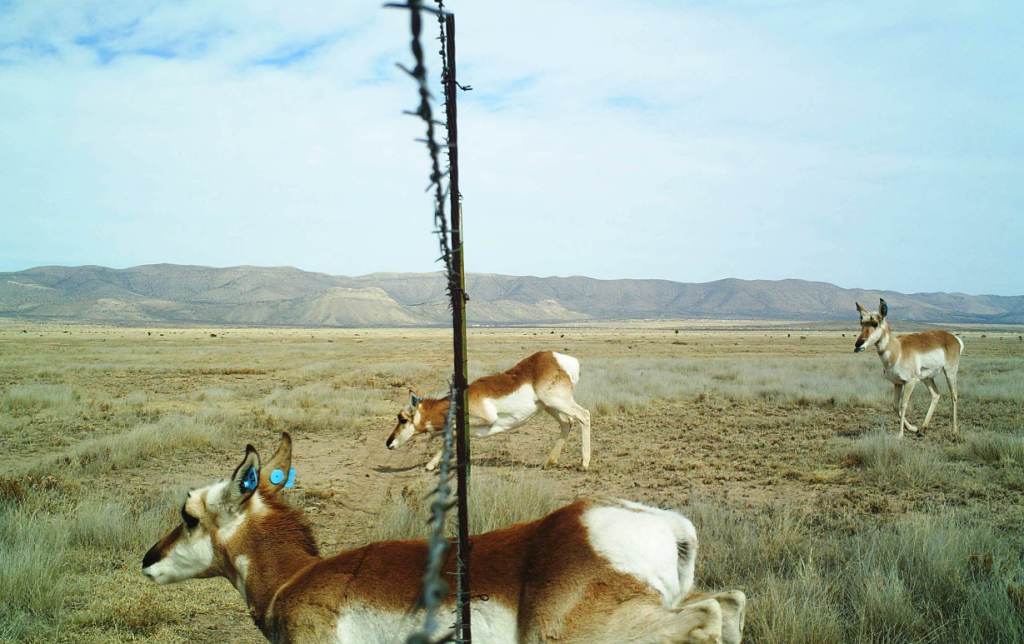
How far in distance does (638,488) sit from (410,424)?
4399 millimetres

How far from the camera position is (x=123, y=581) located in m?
6.25

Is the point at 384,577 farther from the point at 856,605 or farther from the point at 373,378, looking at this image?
the point at 373,378

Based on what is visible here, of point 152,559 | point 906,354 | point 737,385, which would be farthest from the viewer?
point 737,385

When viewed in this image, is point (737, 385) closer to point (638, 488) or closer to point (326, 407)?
point (326, 407)

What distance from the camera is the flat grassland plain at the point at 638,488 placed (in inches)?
206

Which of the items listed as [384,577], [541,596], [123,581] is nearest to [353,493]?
A: [123,581]

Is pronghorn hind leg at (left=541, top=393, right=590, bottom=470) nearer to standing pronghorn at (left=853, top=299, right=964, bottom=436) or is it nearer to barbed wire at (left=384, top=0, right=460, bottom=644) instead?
standing pronghorn at (left=853, top=299, right=964, bottom=436)

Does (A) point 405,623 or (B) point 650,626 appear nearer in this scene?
(B) point 650,626

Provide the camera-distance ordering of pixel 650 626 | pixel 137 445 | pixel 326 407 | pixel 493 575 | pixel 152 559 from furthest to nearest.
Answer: pixel 326 407 → pixel 137 445 → pixel 152 559 → pixel 493 575 → pixel 650 626

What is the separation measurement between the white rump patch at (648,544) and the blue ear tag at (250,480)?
6.65 feet

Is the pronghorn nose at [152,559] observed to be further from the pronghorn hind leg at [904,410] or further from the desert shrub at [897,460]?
the pronghorn hind leg at [904,410]

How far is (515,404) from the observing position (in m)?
11.8

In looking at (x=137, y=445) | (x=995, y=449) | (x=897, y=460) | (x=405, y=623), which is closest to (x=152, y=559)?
(x=405, y=623)

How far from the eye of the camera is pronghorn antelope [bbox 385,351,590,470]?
11680 mm
